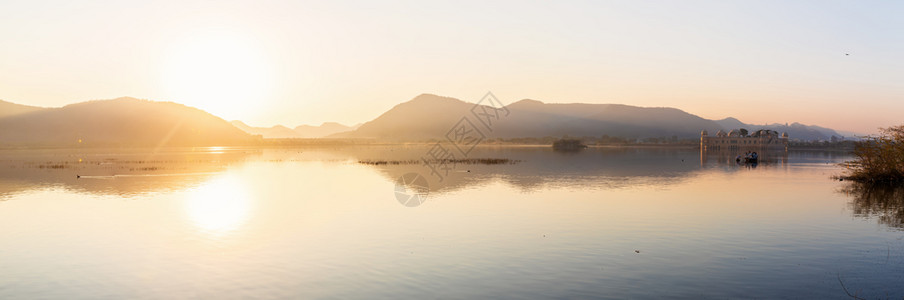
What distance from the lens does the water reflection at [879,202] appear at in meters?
34.8

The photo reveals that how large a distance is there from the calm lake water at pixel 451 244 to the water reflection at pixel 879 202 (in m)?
0.12

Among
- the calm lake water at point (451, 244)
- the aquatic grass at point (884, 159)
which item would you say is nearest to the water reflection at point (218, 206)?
the calm lake water at point (451, 244)

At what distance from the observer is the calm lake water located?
19.8 metres

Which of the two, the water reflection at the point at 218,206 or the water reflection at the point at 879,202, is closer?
the water reflection at the point at 218,206

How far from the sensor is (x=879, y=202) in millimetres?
43000

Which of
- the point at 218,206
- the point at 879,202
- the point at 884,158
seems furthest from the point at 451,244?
the point at 884,158

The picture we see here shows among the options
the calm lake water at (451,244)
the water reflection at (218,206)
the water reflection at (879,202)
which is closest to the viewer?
the calm lake water at (451,244)

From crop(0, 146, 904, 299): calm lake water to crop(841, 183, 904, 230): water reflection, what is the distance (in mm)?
119

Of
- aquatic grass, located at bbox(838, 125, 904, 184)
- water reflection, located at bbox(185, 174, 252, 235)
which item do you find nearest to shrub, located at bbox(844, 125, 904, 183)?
aquatic grass, located at bbox(838, 125, 904, 184)

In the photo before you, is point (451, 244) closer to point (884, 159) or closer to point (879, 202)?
point (879, 202)

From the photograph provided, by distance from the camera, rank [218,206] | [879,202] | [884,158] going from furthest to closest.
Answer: [884,158] → [879,202] → [218,206]

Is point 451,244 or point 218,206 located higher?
point 218,206

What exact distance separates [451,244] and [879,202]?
33592mm

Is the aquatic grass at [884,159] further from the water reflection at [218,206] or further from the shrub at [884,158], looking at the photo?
the water reflection at [218,206]
